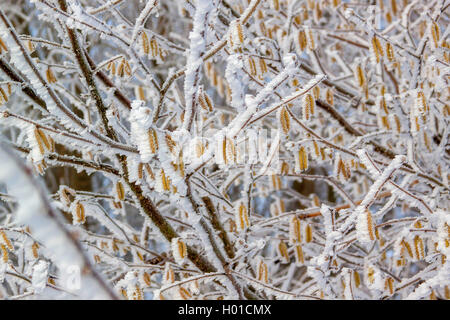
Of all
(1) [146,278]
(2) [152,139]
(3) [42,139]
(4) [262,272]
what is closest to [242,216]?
(4) [262,272]

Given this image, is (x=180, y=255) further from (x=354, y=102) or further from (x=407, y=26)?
(x=407, y=26)

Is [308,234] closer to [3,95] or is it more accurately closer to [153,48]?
[153,48]

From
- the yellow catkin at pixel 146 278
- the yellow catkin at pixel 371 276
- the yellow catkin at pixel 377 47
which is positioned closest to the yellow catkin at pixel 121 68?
the yellow catkin at pixel 146 278

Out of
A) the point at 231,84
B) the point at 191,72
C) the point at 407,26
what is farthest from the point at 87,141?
the point at 407,26

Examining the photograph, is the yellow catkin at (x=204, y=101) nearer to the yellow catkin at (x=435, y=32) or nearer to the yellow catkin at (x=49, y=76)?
the yellow catkin at (x=49, y=76)

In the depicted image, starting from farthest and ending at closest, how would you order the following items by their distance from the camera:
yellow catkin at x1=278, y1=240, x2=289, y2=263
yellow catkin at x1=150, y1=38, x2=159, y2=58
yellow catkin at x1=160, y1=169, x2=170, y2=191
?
yellow catkin at x1=278, y1=240, x2=289, y2=263 < yellow catkin at x1=150, y1=38, x2=159, y2=58 < yellow catkin at x1=160, y1=169, x2=170, y2=191

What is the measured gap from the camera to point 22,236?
1.97m

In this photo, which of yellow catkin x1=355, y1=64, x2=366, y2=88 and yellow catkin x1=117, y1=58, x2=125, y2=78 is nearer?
yellow catkin x1=117, y1=58, x2=125, y2=78

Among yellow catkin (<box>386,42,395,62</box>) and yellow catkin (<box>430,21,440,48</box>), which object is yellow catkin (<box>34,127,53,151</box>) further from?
yellow catkin (<box>430,21,440,48</box>)

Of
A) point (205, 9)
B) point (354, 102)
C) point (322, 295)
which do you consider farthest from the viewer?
point (354, 102)

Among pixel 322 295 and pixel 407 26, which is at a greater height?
pixel 407 26

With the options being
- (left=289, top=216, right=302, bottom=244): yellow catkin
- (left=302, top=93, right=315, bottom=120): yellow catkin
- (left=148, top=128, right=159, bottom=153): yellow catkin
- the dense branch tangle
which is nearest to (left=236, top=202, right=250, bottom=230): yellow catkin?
the dense branch tangle

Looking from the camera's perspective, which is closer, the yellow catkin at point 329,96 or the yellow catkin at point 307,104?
the yellow catkin at point 307,104
